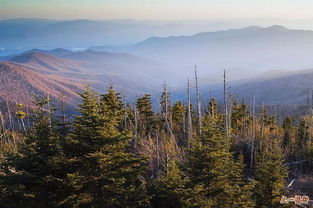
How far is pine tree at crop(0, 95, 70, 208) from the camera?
15914 mm

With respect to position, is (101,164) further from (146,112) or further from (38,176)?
(146,112)

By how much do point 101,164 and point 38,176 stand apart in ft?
9.09

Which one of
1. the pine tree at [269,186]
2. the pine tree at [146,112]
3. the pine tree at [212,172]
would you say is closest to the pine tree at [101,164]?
the pine tree at [212,172]

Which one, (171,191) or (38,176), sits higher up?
(38,176)

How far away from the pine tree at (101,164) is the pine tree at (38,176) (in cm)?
71

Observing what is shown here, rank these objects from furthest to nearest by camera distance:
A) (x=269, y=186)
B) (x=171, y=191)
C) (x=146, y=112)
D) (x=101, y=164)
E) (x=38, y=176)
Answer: (x=146, y=112) < (x=269, y=186) < (x=101, y=164) < (x=38, y=176) < (x=171, y=191)

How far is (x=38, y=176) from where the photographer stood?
16141 mm

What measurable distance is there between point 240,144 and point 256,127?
3.70 meters

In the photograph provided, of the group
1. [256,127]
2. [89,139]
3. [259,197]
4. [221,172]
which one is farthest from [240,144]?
[89,139]

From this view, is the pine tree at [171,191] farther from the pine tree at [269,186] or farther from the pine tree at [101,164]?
the pine tree at [269,186]

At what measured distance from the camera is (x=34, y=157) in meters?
16.1

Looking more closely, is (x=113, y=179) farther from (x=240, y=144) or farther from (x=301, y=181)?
(x=240, y=144)

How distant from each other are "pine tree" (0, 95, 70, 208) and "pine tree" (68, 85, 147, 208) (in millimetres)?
710

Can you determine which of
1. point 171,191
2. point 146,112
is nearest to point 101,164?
point 171,191
